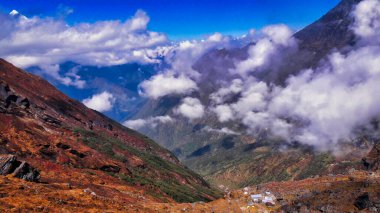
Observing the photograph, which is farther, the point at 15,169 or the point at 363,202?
the point at 363,202


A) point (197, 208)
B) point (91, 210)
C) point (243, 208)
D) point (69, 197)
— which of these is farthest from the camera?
point (243, 208)

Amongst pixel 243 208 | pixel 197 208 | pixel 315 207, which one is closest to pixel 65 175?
pixel 197 208

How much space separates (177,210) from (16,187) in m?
51.4

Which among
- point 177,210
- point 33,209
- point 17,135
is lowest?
point 33,209

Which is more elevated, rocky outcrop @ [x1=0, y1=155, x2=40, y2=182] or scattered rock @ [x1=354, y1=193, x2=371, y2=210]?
scattered rock @ [x1=354, y1=193, x2=371, y2=210]

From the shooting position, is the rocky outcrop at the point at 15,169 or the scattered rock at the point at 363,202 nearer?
the rocky outcrop at the point at 15,169

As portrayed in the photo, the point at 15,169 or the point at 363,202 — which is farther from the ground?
the point at 363,202

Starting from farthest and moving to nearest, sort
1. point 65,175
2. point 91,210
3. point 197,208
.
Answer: point 65,175
point 197,208
point 91,210

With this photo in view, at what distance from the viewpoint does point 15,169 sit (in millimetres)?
100938

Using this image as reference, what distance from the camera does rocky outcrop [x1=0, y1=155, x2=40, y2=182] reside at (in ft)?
327

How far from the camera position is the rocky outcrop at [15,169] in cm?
9956

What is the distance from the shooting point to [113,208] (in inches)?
3433

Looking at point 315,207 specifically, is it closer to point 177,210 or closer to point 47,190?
point 177,210

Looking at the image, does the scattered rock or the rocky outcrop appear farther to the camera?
the scattered rock
